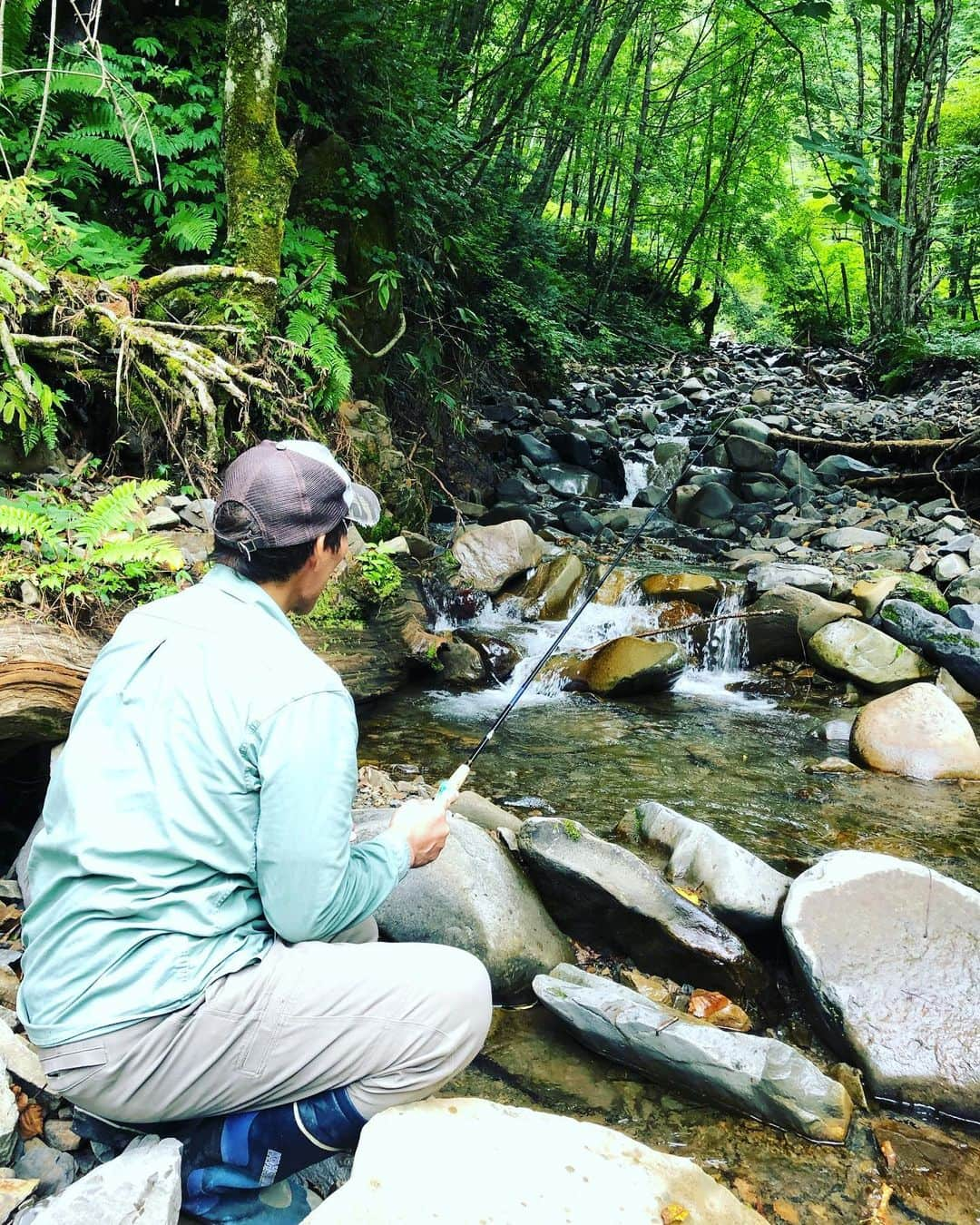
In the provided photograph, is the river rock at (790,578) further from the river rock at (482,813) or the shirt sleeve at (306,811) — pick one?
the shirt sleeve at (306,811)

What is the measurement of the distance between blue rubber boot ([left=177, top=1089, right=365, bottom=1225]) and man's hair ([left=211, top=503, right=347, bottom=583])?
1.18m

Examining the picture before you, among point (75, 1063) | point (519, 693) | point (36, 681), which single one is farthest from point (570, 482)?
point (75, 1063)

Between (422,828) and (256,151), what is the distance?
592 centimetres

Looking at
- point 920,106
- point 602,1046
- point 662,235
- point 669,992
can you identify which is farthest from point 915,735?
point 662,235

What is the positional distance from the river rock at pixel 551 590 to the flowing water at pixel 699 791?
204 millimetres

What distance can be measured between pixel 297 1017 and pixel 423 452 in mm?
7631

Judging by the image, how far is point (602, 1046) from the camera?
9.47ft

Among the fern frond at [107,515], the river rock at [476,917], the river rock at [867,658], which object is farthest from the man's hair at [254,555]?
the river rock at [867,658]

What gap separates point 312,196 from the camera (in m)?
7.38

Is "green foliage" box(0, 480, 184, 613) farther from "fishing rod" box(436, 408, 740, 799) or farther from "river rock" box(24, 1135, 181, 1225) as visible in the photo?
"river rock" box(24, 1135, 181, 1225)

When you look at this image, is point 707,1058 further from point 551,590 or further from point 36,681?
point 551,590

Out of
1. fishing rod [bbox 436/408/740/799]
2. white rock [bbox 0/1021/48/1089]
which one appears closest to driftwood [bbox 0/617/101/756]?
white rock [bbox 0/1021/48/1089]

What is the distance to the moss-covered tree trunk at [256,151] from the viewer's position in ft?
19.7

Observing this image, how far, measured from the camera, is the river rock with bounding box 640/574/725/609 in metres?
8.20
